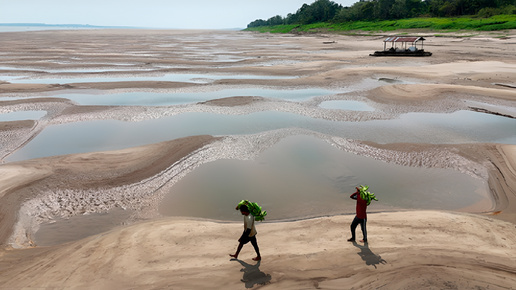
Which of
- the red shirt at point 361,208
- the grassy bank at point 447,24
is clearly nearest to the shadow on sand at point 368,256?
the red shirt at point 361,208

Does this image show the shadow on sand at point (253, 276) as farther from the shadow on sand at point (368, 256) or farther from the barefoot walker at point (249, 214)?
the shadow on sand at point (368, 256)

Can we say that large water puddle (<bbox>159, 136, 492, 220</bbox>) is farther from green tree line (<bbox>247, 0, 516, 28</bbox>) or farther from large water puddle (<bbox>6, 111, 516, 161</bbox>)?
green tree line (<bbox>247, 0, 516, 28</bbox>)

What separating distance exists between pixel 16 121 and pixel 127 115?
19.7 ft

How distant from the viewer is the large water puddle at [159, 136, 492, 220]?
10.0m

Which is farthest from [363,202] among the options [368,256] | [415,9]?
[415,9]

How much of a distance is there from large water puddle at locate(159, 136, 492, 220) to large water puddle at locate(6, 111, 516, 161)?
3.42 m

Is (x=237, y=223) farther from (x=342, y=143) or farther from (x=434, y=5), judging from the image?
(x=434, y=5)

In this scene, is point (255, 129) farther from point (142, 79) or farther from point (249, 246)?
point (142, 79)

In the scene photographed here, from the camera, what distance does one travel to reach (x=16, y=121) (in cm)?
1830

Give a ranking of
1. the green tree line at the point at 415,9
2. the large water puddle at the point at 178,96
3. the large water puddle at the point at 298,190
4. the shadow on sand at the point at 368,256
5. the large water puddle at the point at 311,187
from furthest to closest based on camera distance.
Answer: the green tree line at the point at 415,9 < the large water puddle at the point at 178,96 < the large water puddle at the point at 311,187 < the large water puddle at the point at 298,190 < the shadow on sand at the point at 368,256

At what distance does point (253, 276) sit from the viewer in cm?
639

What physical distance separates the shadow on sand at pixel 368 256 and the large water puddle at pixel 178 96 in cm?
1729

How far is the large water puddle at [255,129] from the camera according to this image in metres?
15.2

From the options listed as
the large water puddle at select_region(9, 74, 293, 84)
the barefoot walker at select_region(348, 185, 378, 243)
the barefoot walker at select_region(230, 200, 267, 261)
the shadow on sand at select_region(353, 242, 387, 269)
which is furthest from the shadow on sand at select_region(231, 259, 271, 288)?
the large water puddle at select_region(9, 74, 293, 84)
